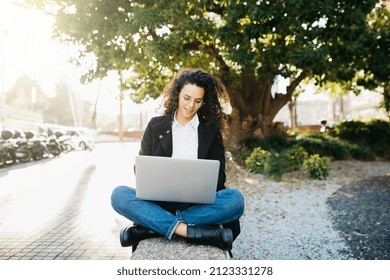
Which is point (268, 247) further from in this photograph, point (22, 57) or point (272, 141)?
point (272, 141)

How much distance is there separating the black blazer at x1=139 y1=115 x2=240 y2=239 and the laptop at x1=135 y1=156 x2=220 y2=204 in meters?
0.49

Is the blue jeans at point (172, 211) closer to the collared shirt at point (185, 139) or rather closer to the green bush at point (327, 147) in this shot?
the collared shirt at point (185, 139)

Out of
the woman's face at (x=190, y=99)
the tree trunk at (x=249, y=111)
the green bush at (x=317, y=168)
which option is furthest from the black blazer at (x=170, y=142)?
the tree trunk at (x=249, y=111)

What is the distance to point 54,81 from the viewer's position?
17.8 feet

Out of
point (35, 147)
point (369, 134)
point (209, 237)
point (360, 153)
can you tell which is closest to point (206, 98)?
point (209, 237)

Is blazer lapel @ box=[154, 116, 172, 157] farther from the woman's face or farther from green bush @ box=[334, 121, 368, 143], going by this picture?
green bush @ box=[334, 121, 368, 143]

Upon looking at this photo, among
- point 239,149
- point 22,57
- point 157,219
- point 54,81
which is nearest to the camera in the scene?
point 157,219

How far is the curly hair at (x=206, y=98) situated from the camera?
2816 mm

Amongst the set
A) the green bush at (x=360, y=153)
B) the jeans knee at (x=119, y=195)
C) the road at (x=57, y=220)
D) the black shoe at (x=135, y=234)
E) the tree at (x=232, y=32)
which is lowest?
the road at (x=57, y=220)

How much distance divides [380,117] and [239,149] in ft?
20.8

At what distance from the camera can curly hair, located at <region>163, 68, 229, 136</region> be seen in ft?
9.24

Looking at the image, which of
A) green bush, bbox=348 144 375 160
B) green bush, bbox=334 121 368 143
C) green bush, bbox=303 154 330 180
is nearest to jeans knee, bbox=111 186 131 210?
green bush, bbox=303 154 330 180
